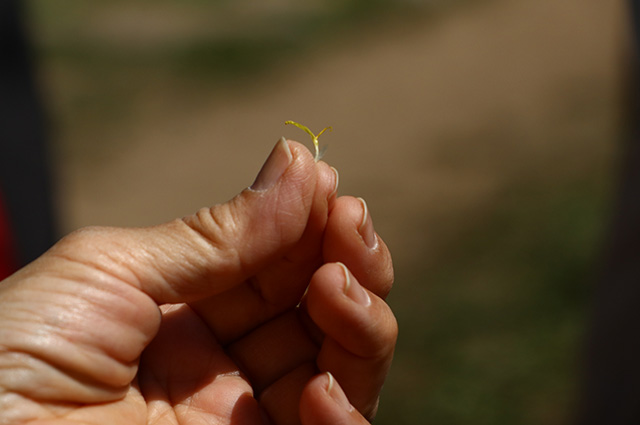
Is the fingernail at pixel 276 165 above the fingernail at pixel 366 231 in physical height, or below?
above

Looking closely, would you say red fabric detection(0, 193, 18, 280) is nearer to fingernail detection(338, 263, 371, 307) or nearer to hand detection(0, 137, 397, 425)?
hand detection(0, 137, 397, 425)

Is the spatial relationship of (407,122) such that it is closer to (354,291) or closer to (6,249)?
(6,249)

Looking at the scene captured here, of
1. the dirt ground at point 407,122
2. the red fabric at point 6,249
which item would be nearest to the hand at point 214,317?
the red fabric at point 6,249

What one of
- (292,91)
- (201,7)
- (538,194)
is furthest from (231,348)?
(201,7)

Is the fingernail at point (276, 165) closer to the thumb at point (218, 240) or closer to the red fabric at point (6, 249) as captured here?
the thumb at point (218, 240)

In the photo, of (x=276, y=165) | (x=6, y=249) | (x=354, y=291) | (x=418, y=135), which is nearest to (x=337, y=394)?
(x=354, y=291)

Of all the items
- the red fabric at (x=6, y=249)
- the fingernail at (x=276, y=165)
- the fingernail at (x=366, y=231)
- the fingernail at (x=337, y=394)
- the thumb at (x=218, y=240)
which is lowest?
the fingernail at (x=337, y=394)

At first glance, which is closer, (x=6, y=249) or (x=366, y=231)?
(x=366, y=231)
